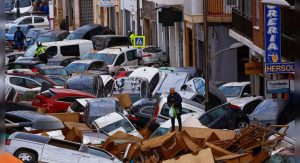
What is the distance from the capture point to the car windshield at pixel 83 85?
3159 centimetres

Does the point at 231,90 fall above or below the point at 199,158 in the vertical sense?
below

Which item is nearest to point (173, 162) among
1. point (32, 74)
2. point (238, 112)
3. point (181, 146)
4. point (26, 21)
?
point (181, 146)

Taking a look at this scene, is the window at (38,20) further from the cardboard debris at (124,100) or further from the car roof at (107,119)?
the car roof at (107,119)

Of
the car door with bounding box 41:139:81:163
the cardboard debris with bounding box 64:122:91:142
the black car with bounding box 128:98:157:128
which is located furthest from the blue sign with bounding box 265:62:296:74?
the car door with bounding box 41:139:81:163

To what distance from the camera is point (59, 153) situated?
52.2ft

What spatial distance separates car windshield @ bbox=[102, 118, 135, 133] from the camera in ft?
69.9

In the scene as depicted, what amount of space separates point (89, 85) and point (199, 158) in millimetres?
16177

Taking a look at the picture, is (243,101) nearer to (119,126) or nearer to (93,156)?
(119,126)

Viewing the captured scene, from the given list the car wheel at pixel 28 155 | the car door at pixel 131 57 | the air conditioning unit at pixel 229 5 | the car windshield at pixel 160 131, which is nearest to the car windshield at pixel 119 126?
the car windshield at pixel 160 131

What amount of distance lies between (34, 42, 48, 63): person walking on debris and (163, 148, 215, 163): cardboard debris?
27.7 metres

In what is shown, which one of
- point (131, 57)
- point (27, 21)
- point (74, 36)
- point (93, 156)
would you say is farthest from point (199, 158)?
point (27, 21)

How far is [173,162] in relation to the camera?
15828 millimetres

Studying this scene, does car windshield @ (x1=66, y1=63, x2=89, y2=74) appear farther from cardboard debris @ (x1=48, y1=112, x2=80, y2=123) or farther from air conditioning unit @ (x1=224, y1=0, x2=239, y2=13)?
cardboard debris @ (x1=48, y1=112, x2=80, y2=123)

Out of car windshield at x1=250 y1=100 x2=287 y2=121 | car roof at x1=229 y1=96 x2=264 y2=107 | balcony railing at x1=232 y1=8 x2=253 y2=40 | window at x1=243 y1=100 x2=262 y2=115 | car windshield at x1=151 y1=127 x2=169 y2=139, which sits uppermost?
balcony railing at x1=232 y1=8 x2=253 y2=40
